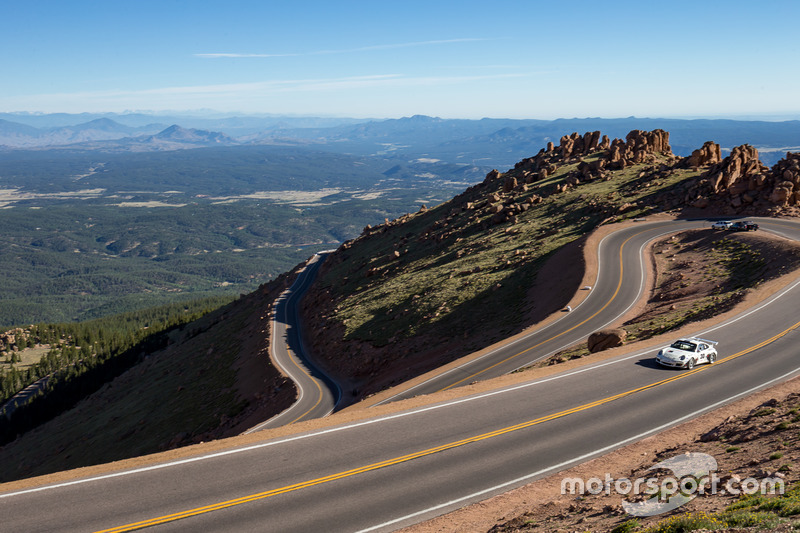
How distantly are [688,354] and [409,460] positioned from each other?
18.2m

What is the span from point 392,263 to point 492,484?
70004mm

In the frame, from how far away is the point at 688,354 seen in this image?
3038 cm

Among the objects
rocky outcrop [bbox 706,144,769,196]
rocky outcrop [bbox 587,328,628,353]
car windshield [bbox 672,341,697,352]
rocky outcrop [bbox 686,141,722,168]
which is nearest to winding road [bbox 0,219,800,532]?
car windshield [bbox 672,341,697,352]

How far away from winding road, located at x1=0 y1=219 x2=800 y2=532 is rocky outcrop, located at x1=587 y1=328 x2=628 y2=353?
3.19 m

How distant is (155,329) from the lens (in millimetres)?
139500

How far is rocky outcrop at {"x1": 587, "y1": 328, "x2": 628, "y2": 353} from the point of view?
120 ft

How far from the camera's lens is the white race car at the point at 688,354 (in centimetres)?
3031

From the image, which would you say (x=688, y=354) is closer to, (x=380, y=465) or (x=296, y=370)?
(x=380, y=465)

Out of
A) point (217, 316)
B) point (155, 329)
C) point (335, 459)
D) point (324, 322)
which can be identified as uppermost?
point (335, 459)

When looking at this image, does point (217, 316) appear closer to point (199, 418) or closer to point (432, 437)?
point (199, 418)

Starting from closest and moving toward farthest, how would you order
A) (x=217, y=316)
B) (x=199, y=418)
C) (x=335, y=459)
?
1. (x=335, y=459)
2. (x=199, y=418)
3. (x=217, y=316)

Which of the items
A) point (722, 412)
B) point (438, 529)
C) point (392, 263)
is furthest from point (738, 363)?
point (392, 263)

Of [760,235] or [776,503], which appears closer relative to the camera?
[776,503]

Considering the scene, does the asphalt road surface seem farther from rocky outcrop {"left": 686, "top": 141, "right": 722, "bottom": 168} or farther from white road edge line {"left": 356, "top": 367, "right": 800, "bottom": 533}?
rocky outcrop {"left": 686, "top": 141, "right": 722, "bottom": 168}
